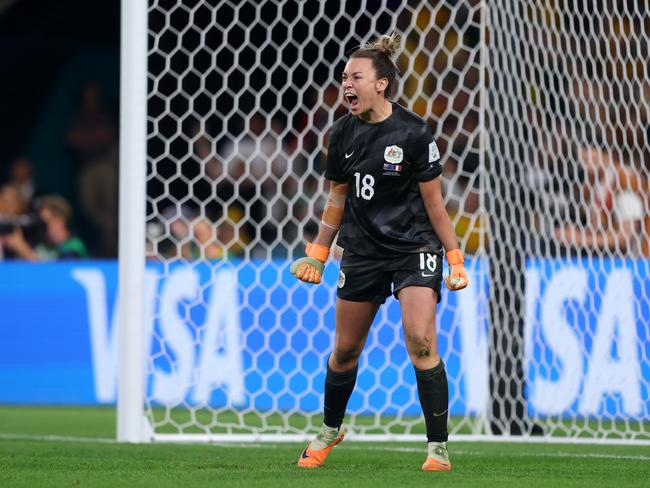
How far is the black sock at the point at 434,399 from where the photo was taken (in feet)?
17.5

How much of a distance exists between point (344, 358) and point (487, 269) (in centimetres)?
319

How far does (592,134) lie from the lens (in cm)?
862

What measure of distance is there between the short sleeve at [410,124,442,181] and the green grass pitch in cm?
124

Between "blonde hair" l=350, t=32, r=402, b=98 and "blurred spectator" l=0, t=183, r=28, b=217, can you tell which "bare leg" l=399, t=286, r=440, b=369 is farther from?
"blurred spectator" l=0, t=183, r=28, b=217

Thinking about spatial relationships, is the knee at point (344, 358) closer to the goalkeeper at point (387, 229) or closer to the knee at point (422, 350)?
the goalkeeper at point (387, 229)

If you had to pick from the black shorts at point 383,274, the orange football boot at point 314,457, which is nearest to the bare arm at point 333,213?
the black shorts at point 383,274

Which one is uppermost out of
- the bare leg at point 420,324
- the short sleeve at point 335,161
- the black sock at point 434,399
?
the short sleeve at point 335,161

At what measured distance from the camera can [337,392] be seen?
220 inches

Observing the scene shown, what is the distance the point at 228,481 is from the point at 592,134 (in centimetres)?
456

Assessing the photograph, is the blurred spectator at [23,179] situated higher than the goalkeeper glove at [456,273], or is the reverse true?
the blurred spectator at [23,179]

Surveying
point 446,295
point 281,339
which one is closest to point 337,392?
point 446,295

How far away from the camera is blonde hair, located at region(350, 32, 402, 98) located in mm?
5453

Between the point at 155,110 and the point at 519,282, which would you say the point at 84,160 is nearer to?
the point at 155,110

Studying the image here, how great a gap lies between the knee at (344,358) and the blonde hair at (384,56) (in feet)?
3.58
